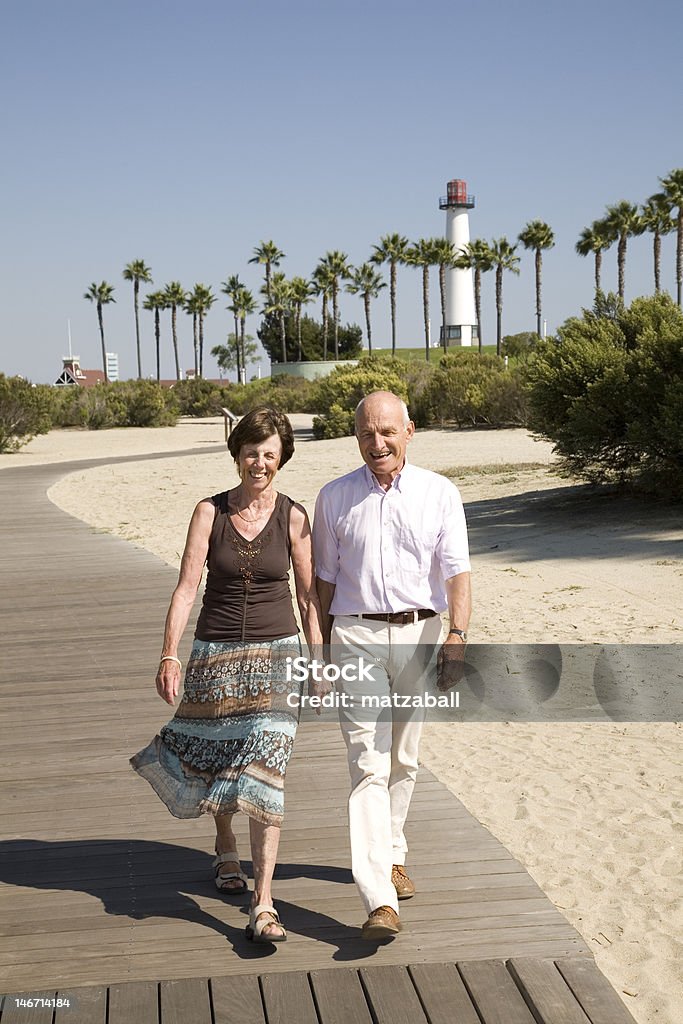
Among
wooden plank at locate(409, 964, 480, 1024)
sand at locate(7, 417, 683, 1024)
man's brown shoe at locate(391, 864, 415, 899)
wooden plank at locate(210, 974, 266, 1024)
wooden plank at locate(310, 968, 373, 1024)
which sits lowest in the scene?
sand at locate(7, 417, 683, 1024)

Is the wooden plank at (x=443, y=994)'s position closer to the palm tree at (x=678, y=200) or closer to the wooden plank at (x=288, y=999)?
the wooden plank at (x=288, y=999)

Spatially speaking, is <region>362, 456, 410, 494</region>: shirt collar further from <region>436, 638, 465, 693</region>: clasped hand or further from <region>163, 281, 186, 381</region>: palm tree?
<region>163, 281, 186, 381</region>: palm tree

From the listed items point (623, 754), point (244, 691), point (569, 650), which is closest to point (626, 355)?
point (569, 650)

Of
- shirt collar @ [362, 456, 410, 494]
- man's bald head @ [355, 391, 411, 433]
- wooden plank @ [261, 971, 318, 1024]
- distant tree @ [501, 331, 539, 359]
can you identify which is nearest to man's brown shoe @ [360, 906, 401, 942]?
wooden plank @ [261, 971, 318, 1024]

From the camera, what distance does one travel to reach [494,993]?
11.8 feet

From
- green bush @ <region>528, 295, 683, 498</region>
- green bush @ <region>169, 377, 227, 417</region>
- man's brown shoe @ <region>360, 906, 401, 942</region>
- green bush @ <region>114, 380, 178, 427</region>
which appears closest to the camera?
man's brown shoe @ <region>360, 906, 401, 942</region>

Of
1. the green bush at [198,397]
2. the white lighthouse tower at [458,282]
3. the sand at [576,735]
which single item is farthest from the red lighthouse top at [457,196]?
the sand at [576,735]

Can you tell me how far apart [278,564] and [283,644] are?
0.28 m

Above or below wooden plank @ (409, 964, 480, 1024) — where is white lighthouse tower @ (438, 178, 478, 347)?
above

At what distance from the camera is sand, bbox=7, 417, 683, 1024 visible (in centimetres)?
465

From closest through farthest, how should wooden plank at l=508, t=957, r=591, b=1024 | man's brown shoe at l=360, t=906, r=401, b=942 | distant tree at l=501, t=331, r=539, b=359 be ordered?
wooden plank at l=508, t=957, r=591, b=1024 → man's brown shoe at l=360, t=906, r=401, b=942 → distant tree at l=501, t=331, r=539, b=359

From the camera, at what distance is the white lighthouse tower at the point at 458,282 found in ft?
324

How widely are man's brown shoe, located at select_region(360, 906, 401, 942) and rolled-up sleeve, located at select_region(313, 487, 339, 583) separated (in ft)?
3.58

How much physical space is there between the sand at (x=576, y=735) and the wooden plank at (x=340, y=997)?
37.6 inches
